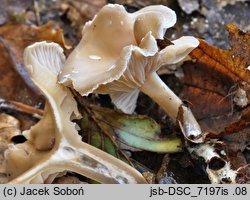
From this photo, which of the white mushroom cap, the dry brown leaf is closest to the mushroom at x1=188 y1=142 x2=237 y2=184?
the white mushroom cap

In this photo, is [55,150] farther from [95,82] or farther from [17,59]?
[17,59]

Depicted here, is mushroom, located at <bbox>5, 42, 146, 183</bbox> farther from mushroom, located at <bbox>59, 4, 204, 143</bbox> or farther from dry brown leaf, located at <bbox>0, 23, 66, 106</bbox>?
dry brown leaf, located at <bbox>0, 23, 66, 106</bbox>

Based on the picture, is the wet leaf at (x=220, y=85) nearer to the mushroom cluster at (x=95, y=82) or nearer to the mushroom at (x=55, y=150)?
the mushroom cluster at (x=95, y=82)

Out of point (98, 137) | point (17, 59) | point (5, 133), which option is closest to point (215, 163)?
point (98, 137)

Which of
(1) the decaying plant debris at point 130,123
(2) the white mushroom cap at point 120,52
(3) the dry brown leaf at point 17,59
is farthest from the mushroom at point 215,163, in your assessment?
(3) the dry brown leaf at point 17,59

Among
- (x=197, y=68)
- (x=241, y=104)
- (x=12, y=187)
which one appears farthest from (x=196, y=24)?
(x=12, y=187)

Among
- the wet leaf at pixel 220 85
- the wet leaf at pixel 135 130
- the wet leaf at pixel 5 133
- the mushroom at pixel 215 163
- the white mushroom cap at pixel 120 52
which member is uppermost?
the white mushroom cap at pixel 120 52

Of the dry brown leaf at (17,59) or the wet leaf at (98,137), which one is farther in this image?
the dry brown leaf at (17,59)

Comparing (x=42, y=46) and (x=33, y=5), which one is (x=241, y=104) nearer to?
(x=42, y=46)
